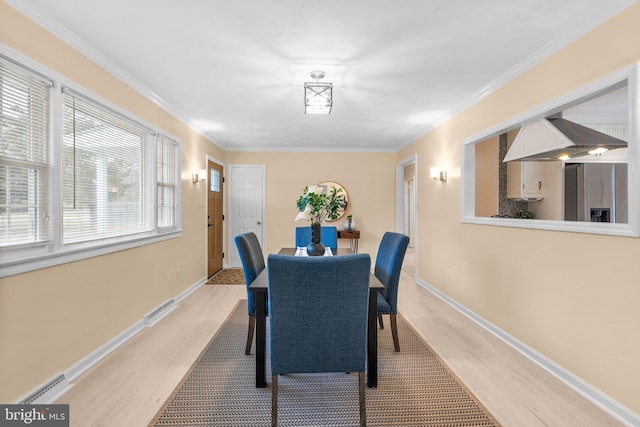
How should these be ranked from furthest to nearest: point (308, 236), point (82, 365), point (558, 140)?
point (308, 236)
point (558, 140)
point (82, 365)

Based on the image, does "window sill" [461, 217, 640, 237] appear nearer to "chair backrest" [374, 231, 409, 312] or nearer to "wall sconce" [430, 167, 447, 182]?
"chair backrest" [374, 231, 409, 312]

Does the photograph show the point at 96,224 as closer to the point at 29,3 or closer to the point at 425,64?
the point at 29,3

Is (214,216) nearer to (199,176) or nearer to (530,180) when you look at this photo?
(199,176)

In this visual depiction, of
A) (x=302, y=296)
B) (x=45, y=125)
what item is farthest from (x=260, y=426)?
(x=45, y=125)

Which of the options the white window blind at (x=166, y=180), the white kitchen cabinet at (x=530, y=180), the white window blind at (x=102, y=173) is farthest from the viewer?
the white kitchen cabinet at (x=530, y=180)

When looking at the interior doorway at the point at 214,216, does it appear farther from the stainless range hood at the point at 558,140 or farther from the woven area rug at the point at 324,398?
the stainless range hood at the point at 558,140

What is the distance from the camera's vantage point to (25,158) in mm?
1888

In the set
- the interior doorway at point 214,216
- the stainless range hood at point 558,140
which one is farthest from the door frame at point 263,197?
the stainless range hood at point 558,140

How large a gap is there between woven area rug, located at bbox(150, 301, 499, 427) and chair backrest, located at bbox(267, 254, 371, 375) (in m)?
0.39

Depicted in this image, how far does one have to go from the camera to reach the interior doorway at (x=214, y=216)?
17.4 feet

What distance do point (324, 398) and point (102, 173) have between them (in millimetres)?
2426

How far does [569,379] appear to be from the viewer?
213cm

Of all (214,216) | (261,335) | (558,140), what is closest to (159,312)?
(261,335)

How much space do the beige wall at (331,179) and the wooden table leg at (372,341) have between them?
13.6 ft
